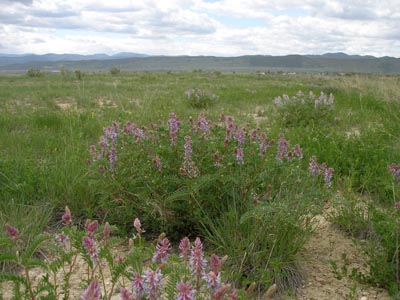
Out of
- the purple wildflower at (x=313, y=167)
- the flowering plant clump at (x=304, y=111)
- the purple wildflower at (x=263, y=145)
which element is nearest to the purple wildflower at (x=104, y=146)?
the purple wildflower at (x=263, y=145)

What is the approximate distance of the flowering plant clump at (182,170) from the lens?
293 cm

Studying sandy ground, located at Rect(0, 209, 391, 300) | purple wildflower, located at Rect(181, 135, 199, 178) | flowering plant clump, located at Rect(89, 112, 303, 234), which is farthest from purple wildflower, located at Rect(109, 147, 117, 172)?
sandy ground, located at Rect(0, 209, 391, 300)

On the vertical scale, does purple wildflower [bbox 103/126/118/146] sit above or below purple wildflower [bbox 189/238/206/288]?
above

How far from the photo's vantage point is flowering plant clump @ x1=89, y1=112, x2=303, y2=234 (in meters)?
2.93

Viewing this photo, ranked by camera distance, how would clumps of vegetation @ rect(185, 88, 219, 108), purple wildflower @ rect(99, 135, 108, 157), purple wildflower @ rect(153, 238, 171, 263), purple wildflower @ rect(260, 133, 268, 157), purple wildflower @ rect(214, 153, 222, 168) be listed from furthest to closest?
clumps of vegetation @ rect(185, 88, 219, 108) → purple wildflower @ rect(99, 135, 108, 157) → purple wildflower @ rect(260, 133, 268, 157) → purple wildflower @ rect(214, 153, 222, 168) → purple wildflower @ rect(153, 238, 171, 263)

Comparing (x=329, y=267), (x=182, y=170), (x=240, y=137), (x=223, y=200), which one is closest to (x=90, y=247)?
(x=182, y=170)

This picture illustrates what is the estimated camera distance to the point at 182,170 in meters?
2.80

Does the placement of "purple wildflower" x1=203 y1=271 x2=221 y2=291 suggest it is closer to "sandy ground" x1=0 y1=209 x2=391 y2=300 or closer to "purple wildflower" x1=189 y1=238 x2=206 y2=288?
"purple wildflower" x1=189 y1=238 x2=206 y2=288

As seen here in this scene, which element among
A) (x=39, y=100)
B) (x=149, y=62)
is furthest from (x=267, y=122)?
(x=149, y=62)

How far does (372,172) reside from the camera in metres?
4.01

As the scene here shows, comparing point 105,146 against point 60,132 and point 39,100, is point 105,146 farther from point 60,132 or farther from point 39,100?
point 39,100

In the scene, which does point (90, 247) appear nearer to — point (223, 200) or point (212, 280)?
point (212, 280)

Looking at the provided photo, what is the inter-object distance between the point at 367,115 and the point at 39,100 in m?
9.41

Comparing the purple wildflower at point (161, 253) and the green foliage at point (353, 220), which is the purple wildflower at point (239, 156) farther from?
the purple wildflower at point (161, 253)
